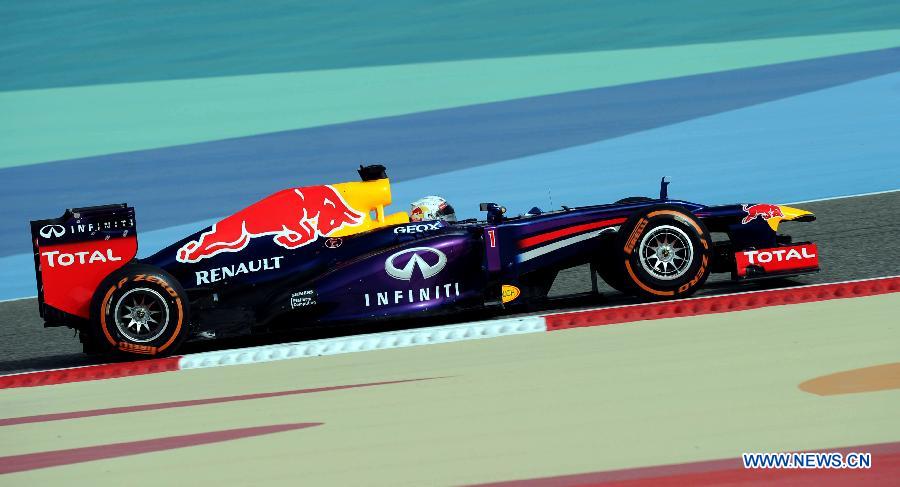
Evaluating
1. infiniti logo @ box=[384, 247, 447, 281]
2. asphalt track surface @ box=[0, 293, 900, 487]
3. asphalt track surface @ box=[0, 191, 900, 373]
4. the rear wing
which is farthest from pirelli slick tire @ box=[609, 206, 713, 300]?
the rear wing

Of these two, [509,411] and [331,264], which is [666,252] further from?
[509,411]

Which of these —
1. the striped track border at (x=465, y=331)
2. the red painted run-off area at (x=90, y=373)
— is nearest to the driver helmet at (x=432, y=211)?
the striped track border at (x=465, y=331)

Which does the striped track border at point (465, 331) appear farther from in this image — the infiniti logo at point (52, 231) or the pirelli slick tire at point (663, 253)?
the infiniti logo at point (52, 231)

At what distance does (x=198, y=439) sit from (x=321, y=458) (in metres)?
0.85

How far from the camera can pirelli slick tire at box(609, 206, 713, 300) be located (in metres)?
7.57

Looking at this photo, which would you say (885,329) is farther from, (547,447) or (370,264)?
(370,264)

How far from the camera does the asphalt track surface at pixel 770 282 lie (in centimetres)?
815

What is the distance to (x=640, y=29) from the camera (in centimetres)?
1684

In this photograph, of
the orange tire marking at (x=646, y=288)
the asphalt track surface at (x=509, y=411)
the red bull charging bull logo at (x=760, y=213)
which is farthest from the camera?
the red bull charging bull logo at (x=760, y=213)

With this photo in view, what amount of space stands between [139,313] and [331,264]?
1236mm
